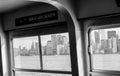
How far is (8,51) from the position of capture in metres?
6.63

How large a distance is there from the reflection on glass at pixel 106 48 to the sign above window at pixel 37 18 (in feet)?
3.80

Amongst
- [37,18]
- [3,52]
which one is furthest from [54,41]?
[3,52]

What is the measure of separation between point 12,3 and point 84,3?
190 centimetres

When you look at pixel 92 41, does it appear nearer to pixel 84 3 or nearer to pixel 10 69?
pixel 84 3

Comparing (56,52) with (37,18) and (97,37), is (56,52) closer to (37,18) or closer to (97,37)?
(37,18)

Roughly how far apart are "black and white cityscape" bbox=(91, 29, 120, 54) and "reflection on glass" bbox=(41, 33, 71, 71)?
81cm

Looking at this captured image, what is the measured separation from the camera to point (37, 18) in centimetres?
550

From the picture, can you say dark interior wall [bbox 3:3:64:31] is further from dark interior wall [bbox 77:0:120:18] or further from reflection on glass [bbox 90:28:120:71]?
reflection on glass [bbox 90:28:120:71]

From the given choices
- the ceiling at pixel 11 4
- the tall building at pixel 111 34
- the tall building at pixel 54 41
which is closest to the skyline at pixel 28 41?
the tall building at pixel 54 41

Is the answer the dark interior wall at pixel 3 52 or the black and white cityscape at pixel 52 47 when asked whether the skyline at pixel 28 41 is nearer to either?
the black and white cityscape at pixel 52 47

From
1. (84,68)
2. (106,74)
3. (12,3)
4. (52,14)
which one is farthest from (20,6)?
(106,74)

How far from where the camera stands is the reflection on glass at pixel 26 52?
5863mm

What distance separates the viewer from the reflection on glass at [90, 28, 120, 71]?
426 centimetres

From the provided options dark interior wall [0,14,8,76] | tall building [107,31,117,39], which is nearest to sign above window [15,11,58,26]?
dark interior wall [0,14,8,76]
